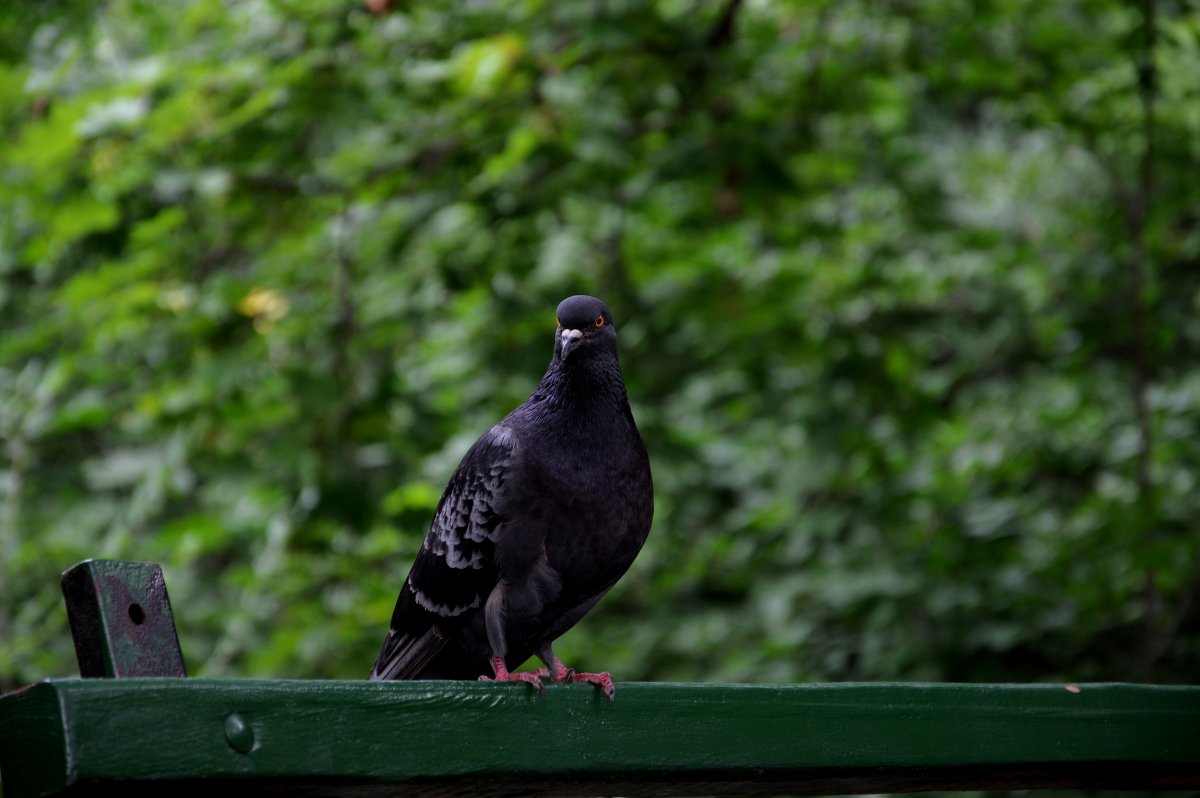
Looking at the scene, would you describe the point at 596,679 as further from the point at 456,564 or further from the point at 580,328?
the point at 580,328

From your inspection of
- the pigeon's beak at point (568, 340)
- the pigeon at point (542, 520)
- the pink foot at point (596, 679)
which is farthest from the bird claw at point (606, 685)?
the pigeon's beak at point (568, 340)

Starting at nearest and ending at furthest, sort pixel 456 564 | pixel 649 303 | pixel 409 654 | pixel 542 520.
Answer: pixel 542 520, pixel 456 564, pixel 409 654, pixel 649 303

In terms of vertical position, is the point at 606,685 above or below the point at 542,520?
above

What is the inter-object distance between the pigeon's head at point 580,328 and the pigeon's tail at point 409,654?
1.77ft

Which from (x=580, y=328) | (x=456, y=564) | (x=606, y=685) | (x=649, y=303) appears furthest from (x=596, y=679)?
(x=649, y=303)

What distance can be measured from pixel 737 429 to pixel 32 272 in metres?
3.63

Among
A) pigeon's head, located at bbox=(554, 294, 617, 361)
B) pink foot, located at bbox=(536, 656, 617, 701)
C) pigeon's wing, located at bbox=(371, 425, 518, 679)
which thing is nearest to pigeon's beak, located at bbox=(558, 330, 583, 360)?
pigeon's head, located at bbox=(554, 294, 617, 361)

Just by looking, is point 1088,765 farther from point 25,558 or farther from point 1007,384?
point 25,558

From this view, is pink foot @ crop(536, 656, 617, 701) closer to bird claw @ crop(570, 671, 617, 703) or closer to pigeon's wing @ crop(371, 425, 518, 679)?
bird claw @ crop(570, 671, 617, 703)

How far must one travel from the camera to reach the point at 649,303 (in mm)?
4703

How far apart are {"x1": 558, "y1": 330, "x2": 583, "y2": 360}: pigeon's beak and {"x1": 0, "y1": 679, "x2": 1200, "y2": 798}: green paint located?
0.65m

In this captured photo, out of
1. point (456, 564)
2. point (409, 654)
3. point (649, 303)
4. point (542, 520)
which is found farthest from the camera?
point (649, 303)

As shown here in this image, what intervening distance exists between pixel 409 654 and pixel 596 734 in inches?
29.7

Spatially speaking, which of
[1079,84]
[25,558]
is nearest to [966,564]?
[1079,84]
